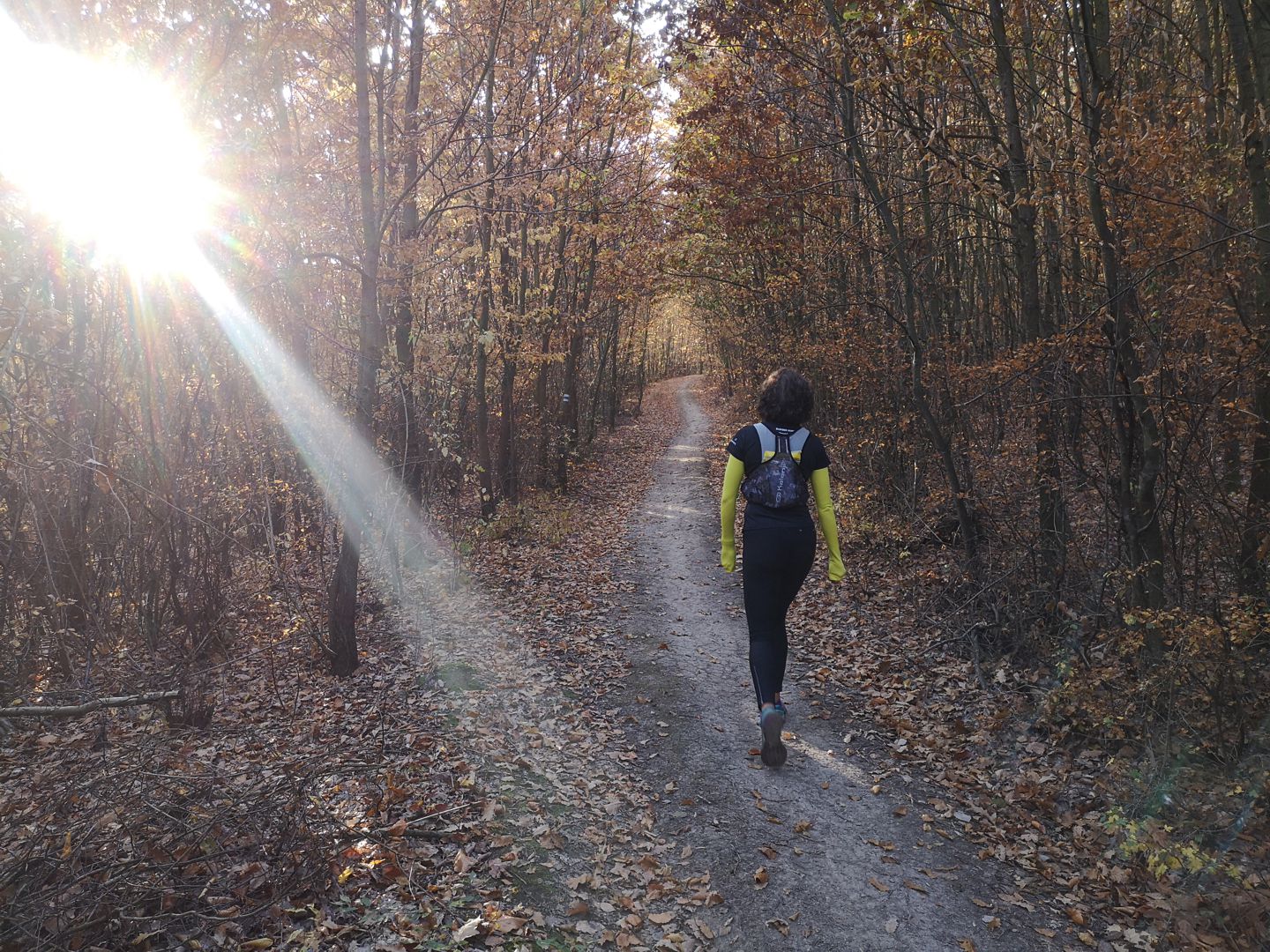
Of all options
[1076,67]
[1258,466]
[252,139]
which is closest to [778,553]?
[1258,466]

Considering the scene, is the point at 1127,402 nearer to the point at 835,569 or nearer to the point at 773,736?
the point at 835,569

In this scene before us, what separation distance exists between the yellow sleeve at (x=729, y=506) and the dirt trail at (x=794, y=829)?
151 cm

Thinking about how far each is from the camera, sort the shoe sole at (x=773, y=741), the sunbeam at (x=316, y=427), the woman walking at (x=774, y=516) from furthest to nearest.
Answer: the sunbeam at (x=316, y=427) < the shoe sole at (x=773, y=741) < the woman walking at (x=774, y=516)

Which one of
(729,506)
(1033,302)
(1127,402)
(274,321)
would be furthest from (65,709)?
(1033,302)

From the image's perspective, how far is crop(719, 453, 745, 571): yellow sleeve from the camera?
481 centimetres

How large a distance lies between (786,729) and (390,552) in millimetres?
6137

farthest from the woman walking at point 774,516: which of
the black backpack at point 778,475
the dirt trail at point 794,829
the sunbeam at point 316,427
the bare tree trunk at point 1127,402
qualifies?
the sunbeam at point 316,427

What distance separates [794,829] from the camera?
436 centimetres

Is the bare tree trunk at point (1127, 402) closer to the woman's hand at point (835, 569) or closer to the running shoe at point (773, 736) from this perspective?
the woman's hand at point (835, 569)

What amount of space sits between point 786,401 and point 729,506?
2.69 ft

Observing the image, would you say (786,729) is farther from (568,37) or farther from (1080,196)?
(568,37)

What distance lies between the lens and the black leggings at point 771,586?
473 cm

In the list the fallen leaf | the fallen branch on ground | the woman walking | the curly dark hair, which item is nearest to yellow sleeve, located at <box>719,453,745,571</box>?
the woman walking

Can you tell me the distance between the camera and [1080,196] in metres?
5.46
